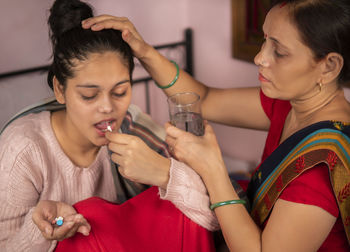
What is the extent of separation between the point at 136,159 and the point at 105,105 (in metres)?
0.31

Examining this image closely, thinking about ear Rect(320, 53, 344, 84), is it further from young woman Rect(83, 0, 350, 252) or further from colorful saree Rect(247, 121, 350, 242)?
colorful saree Rect(247, 121, 350, 242)

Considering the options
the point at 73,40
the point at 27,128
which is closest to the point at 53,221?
the point at 27,128

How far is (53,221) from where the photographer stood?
94 cm

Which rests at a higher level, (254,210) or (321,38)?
(321,38)

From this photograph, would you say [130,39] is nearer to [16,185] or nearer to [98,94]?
[98,94]

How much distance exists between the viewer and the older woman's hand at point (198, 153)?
1.03 m

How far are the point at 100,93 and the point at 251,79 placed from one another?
1419 mm

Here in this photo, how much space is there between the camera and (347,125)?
3.17ft

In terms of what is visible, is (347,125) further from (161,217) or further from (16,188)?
(16,188)

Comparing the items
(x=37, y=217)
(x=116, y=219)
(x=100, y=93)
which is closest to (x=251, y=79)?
(x=100, y=93)

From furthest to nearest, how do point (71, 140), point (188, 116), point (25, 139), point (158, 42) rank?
point (158, 42)
point (71, 140)
point (25, 139)
point (188, 116)

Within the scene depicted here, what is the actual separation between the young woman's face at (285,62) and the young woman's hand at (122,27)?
0.40m

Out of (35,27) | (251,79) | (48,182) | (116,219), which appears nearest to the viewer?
(116,219)

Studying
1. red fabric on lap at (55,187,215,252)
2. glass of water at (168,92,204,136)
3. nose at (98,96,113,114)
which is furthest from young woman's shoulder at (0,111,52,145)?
glass of water at (168,92,204,136)
